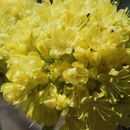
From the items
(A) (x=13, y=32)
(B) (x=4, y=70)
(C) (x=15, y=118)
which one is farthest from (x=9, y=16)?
(C) (x=15, y=118)

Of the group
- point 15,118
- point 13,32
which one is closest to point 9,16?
point 13,32

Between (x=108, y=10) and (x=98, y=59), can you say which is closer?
(x=98, y=59)

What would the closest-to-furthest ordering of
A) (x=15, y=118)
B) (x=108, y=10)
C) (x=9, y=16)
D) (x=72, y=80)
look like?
(x=72, y=80) < (x=108, y=10) < (x=9, y=16) < (x=15, y=118)

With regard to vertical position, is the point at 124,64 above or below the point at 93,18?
below

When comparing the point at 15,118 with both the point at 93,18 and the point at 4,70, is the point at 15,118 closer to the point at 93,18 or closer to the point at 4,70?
the point at 4,70

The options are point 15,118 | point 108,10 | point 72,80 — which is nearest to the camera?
point 72,80

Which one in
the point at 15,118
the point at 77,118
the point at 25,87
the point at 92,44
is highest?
the point at 92,44
